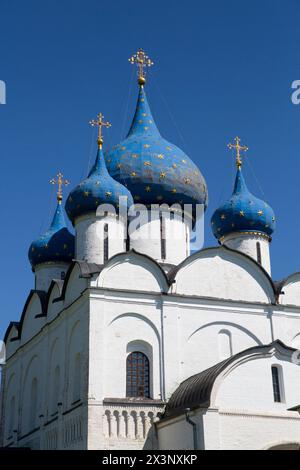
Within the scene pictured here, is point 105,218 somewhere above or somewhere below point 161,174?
below

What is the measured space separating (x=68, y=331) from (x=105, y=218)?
277 centimetres

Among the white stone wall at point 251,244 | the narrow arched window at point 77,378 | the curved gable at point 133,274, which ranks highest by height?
the white stone wall at point 251,244

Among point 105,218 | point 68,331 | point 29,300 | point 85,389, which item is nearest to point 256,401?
point 85,389

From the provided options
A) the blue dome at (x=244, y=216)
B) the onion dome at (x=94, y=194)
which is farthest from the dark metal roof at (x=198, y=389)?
the blue dome at (x=244, y=216)

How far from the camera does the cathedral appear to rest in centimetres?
1396

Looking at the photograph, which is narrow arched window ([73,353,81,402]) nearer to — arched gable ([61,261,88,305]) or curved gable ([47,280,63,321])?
arched gable ([61,261,88,305])

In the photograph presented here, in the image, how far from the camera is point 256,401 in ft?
45.8

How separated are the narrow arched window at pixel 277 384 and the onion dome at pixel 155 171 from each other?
5576 millimetres

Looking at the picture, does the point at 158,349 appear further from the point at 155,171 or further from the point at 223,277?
the point at 155,171

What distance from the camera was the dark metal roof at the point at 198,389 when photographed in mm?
13461

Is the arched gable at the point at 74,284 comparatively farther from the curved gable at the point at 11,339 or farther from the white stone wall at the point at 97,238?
the curved gable at the point at 11,339

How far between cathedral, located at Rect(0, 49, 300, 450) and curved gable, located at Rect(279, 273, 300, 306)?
0.03m
